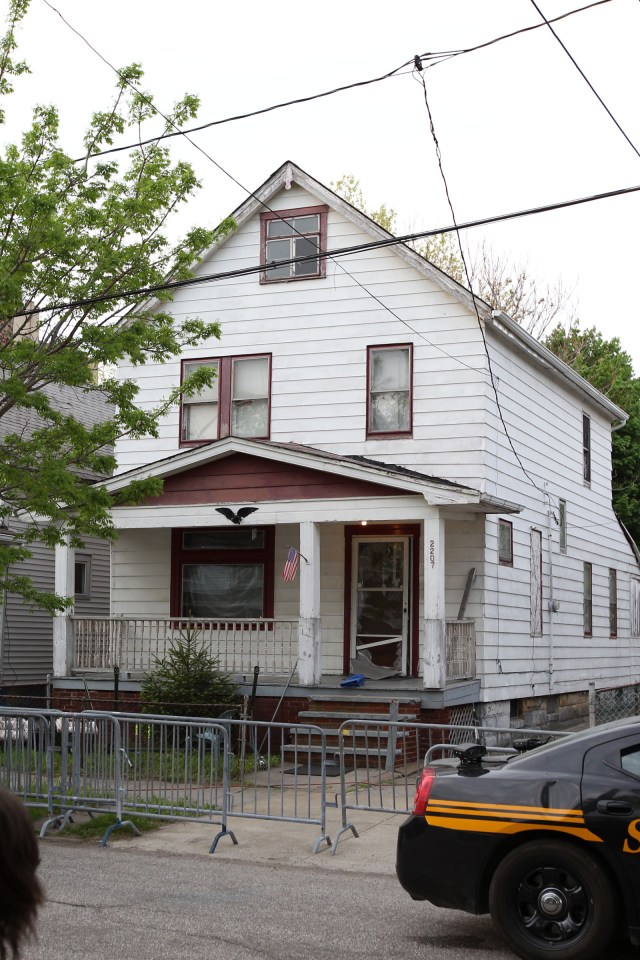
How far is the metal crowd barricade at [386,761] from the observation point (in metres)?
11.1

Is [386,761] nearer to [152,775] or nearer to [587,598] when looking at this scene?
[152,775]

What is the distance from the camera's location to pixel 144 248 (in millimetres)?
13914

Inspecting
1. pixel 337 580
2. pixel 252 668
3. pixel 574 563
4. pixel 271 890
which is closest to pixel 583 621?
pixel 574 563

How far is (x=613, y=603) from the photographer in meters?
26.1

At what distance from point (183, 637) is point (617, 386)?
22.9 meters

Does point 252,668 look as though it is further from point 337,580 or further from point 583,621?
point 583,621

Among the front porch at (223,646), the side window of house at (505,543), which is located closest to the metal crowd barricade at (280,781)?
the front porch at (223,646)

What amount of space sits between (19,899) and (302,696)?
46.8 feet

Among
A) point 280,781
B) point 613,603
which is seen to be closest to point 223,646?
point 280,781

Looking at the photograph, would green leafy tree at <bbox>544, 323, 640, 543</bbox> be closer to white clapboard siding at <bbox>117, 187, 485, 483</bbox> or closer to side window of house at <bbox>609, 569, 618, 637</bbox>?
side window of house at <bbox>609, 569, 618, 637</bbox>

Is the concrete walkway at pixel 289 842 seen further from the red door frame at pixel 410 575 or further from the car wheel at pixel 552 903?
the red door frame at pixel 410 575

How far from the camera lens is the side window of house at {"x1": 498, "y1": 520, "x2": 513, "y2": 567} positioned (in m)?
19.0

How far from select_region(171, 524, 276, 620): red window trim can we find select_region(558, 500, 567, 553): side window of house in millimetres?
6176

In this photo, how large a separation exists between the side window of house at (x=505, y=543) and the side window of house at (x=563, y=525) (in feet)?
9.63
